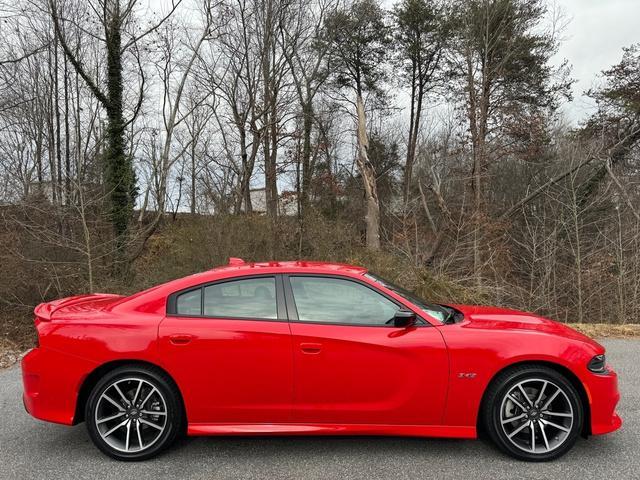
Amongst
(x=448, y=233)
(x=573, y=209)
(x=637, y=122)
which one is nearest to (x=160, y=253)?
(x=448, y=233)

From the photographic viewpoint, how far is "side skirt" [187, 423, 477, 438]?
10.4 feet

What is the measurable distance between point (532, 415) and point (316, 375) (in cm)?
158

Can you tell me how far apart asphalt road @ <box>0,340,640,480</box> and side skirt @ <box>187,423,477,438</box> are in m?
0.17

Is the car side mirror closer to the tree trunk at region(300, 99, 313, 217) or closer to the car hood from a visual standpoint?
the car hood

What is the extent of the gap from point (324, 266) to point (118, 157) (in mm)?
12313

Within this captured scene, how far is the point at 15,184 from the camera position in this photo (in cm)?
1163

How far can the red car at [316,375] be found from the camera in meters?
3.18

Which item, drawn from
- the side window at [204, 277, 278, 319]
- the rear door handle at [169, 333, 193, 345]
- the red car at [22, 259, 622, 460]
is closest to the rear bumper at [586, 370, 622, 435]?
the red car at [22, 259, 622, 460]

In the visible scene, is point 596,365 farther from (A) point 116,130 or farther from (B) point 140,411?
(A) point 116,130

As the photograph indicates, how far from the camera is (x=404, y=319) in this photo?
10.6ft

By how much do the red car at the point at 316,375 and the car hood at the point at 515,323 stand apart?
0.03 meters

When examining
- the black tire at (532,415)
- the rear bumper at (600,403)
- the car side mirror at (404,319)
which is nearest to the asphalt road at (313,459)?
the black tire at (532,415)

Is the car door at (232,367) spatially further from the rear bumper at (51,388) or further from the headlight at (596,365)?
the headlight at (596,365)

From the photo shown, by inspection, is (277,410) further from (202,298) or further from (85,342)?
(85,342)
